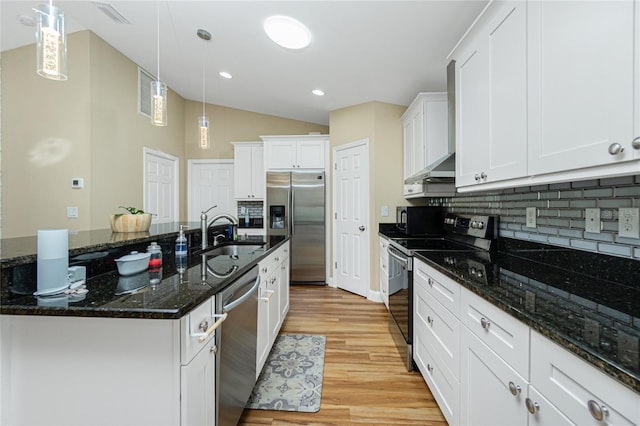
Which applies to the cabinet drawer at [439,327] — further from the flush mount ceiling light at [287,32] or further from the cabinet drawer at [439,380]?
the flush mount ceiling light at [287,32]

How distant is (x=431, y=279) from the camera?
1.60m

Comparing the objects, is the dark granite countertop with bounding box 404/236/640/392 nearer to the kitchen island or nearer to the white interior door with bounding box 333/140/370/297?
the kitchen island

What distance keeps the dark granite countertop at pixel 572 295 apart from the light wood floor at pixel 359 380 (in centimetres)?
92

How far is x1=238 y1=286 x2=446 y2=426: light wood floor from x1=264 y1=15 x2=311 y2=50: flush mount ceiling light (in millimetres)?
2850

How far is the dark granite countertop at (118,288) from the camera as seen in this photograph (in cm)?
83

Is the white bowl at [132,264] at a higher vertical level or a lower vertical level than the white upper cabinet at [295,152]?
lower

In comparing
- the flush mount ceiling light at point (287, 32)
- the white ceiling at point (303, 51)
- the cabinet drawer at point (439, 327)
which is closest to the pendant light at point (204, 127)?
the white ceiling at point (303, 51)

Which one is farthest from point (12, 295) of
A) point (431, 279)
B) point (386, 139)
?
point (386, 139)

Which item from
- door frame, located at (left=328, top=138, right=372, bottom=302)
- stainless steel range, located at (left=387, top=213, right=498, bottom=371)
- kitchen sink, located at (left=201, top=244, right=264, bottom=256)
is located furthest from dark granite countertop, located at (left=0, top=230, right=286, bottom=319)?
door frame, located at (left=328, top=138, right=372, bottom=302)

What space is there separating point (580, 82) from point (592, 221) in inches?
26.3

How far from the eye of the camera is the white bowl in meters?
1.21

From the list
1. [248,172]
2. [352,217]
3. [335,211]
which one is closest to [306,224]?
[335,211]

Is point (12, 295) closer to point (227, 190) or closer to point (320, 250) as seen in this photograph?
point (320, 250)

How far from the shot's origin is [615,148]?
0.79 m
